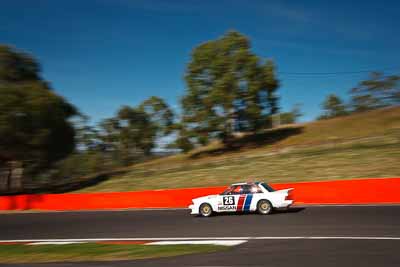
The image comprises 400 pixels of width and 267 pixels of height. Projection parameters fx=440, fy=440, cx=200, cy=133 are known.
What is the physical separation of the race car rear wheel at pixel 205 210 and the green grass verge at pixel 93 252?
6515 mm

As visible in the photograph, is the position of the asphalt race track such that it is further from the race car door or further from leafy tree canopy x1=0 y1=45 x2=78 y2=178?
leafy tree canopy x1=0 y1=45 x2=78 y2=178

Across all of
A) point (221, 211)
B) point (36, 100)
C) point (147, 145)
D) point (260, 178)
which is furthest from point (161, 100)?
point (221, 211)

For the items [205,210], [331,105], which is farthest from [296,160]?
[331,105]

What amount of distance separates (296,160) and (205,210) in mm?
18475

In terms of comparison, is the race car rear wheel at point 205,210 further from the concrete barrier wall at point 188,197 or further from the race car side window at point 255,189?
the concrete barrier wall at point 188,197

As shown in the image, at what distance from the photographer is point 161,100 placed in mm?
82750

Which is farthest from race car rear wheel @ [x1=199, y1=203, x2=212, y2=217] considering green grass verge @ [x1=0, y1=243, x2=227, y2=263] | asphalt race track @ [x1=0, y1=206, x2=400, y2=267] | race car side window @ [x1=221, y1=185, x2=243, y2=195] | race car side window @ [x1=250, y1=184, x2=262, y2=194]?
green grass verge @ [x1=0, y1=243, x2=227, y2=263]

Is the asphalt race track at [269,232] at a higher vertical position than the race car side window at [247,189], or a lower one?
lower

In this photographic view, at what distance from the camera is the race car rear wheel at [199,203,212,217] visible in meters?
17.6

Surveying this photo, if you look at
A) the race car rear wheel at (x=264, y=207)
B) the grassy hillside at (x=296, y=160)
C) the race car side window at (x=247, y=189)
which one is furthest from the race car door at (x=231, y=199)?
the grassy hillside at (x=296, y=160)

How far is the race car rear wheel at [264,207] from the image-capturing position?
16.4 m

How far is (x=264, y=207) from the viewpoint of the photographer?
1653 centimetres

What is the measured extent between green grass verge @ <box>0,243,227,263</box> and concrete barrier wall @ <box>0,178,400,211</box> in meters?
8.29

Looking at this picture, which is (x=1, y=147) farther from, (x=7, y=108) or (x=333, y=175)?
(x=333, y=175)
